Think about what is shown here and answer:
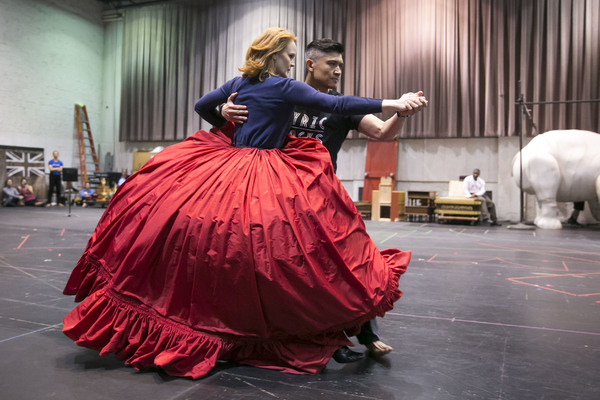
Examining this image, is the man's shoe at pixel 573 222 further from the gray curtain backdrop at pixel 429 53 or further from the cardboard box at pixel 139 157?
the cardboard box at pixel 139 157

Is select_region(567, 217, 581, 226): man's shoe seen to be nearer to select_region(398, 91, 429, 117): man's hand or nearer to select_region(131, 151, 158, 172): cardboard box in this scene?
select_region(398, 91, 429, 117): man's hand

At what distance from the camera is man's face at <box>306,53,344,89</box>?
221 centimetres

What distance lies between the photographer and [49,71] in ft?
44.7

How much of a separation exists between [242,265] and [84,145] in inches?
588

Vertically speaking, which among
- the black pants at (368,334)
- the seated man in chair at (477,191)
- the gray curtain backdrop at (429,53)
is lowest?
the black pants at (368,334)

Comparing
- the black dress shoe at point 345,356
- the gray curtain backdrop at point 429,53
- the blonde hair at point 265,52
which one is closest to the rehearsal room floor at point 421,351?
the black dress shoe at point 345,356

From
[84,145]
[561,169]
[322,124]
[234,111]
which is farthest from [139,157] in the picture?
[234,111]

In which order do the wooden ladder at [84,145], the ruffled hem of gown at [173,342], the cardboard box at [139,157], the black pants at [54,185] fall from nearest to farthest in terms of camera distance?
the ruffled hem of gown at [173,342] → the black pants at [54,185] → the cardboard box at [139,157] → the wooden ladder at [84,145]

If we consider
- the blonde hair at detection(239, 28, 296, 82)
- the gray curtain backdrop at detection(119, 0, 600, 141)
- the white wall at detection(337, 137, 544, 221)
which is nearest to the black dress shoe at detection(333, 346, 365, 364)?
the blonde hair at detection(239, 28, 296, 82)

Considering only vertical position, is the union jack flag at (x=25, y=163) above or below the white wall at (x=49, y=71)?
below

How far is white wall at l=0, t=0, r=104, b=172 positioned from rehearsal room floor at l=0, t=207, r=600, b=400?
11.0 metres

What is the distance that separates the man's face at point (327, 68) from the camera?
2213 mm

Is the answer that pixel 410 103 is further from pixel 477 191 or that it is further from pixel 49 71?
pixel 49 71

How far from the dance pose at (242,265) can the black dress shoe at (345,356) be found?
0.22 ft
